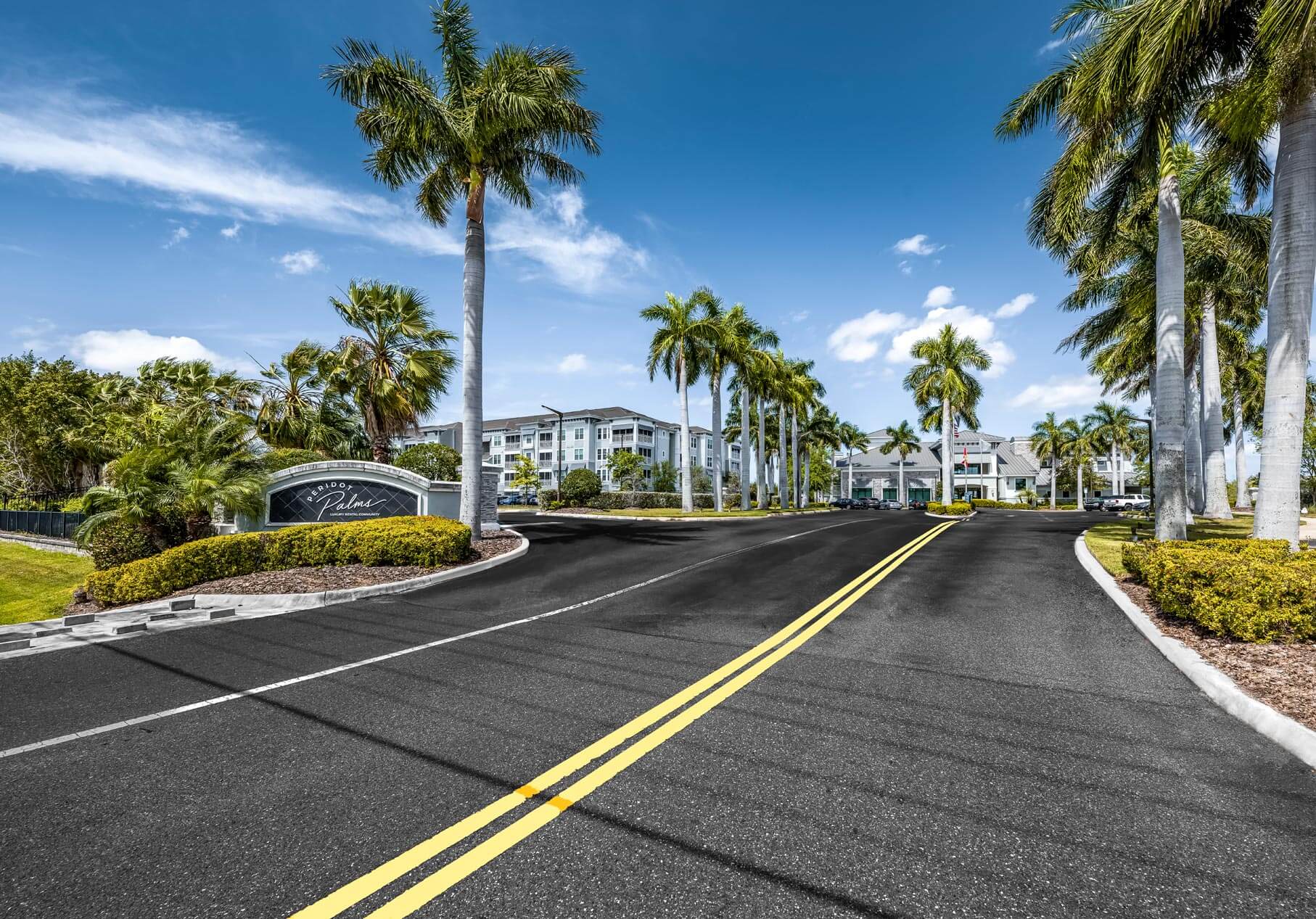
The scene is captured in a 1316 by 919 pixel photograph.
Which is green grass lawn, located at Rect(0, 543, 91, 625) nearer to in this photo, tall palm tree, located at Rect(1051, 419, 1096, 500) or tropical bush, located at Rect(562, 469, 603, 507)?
tropical bush, located at Rect(562, 469, 603, 507)

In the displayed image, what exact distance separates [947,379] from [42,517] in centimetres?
4852

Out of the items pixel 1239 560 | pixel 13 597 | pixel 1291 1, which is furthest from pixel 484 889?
pixel 13 597

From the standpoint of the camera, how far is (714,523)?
25250 mm

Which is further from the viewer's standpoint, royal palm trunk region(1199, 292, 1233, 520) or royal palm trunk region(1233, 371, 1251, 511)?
royal palm trunk region(1233, 371, 1251, 511)

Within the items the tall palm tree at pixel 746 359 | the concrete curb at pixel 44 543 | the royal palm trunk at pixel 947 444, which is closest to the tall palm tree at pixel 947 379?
the royal palm trunk at pixel 947 444

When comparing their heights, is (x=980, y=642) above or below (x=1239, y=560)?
below

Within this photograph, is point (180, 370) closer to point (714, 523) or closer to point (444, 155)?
point (444, 155)

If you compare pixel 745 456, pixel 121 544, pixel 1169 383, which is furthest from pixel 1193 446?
pixel 121 544

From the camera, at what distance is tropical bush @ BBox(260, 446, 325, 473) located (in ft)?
50.5

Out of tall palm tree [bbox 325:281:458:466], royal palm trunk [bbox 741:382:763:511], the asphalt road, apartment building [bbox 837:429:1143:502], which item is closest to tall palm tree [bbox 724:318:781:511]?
royal palm trunk [bbox 741:382:763:511]

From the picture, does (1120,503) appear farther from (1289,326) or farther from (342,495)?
(342,495)

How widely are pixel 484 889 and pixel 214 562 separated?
11.3 metres

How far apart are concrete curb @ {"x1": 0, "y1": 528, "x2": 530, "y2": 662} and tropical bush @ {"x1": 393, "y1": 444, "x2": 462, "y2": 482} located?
39.6 m

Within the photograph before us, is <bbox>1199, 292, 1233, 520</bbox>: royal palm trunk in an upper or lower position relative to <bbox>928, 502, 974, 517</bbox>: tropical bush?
upper
